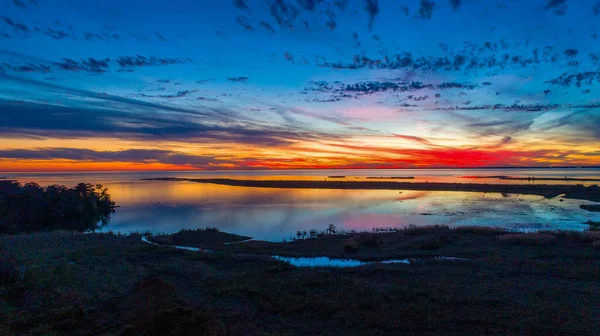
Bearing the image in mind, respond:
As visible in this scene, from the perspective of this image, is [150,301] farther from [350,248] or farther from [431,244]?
[431,244]

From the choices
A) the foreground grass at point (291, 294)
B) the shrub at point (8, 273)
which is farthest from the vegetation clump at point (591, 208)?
the shrub at point (8, 273)

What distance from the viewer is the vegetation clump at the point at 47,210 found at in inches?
1484

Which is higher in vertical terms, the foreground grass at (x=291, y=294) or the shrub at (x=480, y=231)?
the shrub at (x=480, y=231)

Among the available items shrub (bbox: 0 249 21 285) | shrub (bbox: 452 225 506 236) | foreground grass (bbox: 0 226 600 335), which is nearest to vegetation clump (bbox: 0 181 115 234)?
foreground grass (bbox: 0 226 600 335)

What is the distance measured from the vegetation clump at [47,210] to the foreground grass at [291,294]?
837 inches

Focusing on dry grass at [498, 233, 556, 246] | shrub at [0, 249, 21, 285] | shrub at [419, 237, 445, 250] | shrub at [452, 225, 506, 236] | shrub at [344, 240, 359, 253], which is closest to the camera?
shrub at [0, 249, 21, 285]

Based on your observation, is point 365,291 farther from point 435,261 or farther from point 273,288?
point 435,261

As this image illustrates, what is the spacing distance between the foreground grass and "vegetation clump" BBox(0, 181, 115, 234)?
21.3 metres

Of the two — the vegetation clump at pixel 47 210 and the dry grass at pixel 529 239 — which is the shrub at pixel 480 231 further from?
the vegetation clump at pixel 47 210

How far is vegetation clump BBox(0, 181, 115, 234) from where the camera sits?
1484 inches

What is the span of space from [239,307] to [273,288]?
198cm

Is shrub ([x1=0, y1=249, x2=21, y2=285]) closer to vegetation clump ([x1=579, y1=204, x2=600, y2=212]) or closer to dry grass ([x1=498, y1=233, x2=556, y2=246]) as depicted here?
dry grass ([x1=498, y1=233, x2=556, y2=246])

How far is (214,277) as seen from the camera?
15.1m

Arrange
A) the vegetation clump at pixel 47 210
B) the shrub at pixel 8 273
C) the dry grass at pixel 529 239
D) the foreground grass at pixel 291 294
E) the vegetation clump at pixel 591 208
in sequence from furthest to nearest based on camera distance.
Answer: the vegetation clump at pixel 591 208 < the vegetation clump at pixel 47 210 < the dry grass at pixel 529 239 < the shrub at pixel 8 273 < the foreground grass at pixel 291 294
